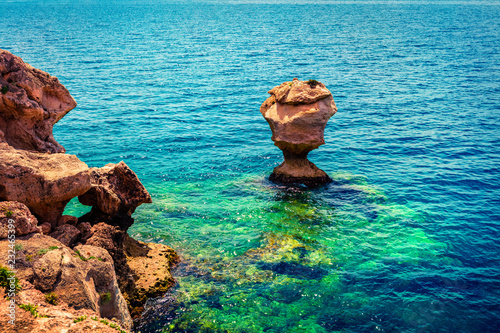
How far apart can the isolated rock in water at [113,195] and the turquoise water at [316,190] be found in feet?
13.8

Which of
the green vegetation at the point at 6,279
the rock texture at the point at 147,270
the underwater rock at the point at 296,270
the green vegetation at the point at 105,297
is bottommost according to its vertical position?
the underwater rock at the point at 296,270

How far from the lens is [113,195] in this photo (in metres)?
17.6

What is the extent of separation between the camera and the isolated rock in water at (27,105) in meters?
17.1

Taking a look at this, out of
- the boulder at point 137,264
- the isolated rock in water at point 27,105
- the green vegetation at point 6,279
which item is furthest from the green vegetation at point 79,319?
the isolated rock in water at point 27,105

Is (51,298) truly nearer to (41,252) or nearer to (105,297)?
(41,252)

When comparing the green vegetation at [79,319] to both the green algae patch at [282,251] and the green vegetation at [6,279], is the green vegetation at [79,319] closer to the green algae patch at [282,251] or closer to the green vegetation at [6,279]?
the green vegetation at [6,279]

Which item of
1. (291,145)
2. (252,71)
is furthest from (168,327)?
(252,71)

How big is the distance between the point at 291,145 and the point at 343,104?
2420 centimetres

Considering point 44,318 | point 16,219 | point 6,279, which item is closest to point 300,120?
point 16,219

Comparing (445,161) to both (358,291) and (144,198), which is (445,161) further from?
(144,198)

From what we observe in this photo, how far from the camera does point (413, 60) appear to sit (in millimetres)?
74062

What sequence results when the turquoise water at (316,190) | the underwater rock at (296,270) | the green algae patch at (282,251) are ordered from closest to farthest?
the green algae patch at (282,251) → the turquoise water at (316,190) → the underwater rock at (296,270)

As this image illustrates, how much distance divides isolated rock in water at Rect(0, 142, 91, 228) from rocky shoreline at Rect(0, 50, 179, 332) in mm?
31

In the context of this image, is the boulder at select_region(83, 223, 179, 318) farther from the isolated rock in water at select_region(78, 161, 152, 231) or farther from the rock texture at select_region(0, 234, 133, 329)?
the rock texture at select_region(0, 234, 133, 329)
